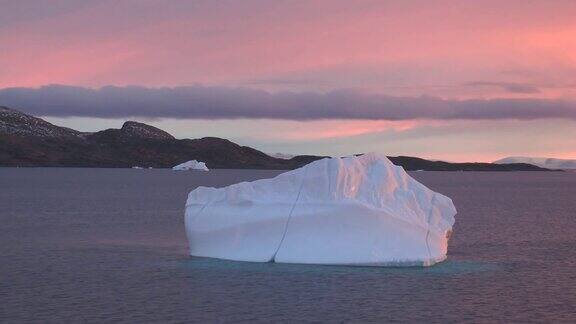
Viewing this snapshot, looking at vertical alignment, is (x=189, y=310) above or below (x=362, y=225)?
below

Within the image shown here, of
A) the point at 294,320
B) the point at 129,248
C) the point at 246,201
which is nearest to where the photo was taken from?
the point at 294,320

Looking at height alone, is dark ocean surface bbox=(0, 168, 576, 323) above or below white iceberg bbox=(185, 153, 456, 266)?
below

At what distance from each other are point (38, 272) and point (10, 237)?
11.6 m

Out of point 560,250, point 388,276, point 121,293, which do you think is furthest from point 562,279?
point 121,293

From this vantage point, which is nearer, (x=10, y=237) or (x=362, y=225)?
(x=362, y=225)

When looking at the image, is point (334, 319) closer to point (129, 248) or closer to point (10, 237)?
point (129, 248)

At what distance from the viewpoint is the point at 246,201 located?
26.8m

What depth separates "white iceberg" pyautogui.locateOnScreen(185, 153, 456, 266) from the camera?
84.0ft

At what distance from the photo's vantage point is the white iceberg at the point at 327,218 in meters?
25.6

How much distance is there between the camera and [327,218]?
84.2ft

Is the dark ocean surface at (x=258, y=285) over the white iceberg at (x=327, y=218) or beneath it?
beneath

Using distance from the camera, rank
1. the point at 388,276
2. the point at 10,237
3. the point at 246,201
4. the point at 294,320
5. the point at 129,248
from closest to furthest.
Answer: the point at 294,320
the point at 388,276
the point at 246,201
the point at 129,248
the point at 10,237

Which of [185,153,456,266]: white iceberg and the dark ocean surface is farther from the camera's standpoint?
[185,153,456,266]: white iceberg

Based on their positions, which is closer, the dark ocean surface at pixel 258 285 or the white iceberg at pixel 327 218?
the dark ocean surface at pixel 258 285
